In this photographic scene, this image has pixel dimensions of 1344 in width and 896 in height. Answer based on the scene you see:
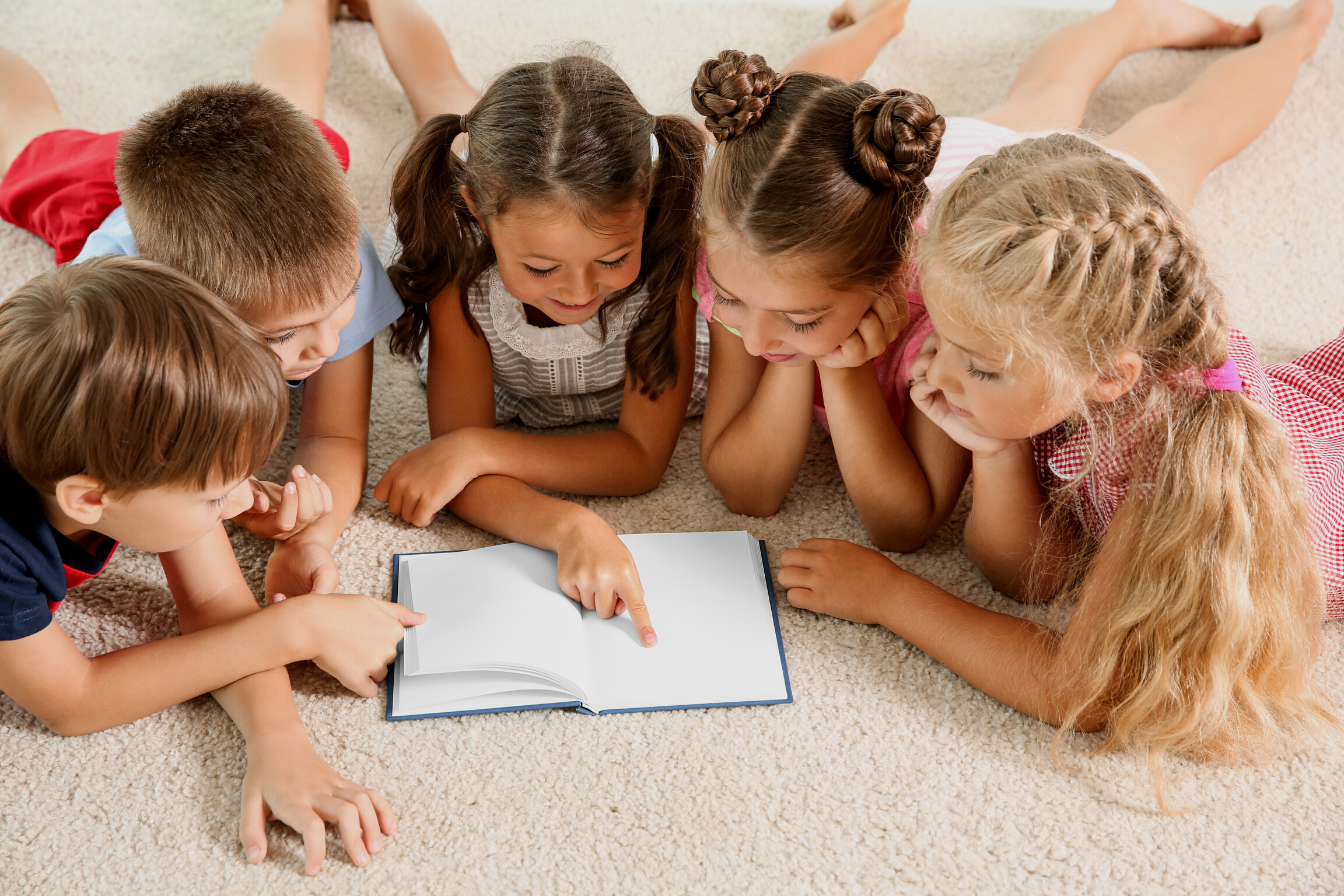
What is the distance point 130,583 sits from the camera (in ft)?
3.23

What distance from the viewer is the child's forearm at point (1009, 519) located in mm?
929

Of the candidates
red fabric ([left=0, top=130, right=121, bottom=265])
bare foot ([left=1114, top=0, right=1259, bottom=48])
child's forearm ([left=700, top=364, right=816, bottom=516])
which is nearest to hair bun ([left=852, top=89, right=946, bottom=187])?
child's forearm ([left=700, top=364, right=816, bottom=516])

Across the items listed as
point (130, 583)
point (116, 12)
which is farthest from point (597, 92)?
point (116, 12)

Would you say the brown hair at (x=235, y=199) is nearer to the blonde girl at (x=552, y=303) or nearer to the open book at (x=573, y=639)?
the blonde girl at (x=552, y=303)

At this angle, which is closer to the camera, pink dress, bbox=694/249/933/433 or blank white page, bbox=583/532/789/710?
blank white page, bbox=583/532/789/710

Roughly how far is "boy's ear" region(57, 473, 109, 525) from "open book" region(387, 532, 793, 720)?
0.27m

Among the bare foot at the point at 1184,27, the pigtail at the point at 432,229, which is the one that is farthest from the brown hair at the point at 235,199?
the bare foot at the point at 1184,27

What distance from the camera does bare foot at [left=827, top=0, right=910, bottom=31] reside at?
1.58 m

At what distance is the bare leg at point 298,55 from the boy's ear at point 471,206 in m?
0.55

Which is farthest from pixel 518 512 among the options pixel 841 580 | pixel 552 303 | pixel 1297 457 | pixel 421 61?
pixel 421 61

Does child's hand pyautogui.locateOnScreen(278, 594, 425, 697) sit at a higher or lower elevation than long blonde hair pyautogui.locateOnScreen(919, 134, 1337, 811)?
lower

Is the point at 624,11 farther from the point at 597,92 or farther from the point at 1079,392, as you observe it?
the point at 1079,392

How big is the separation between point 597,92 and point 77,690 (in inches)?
24.8

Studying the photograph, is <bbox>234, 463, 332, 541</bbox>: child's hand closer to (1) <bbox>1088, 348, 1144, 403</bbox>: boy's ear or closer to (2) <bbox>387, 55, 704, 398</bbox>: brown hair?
(2) <bbox>387, 55, 704, 398</bbox>: brown hair
